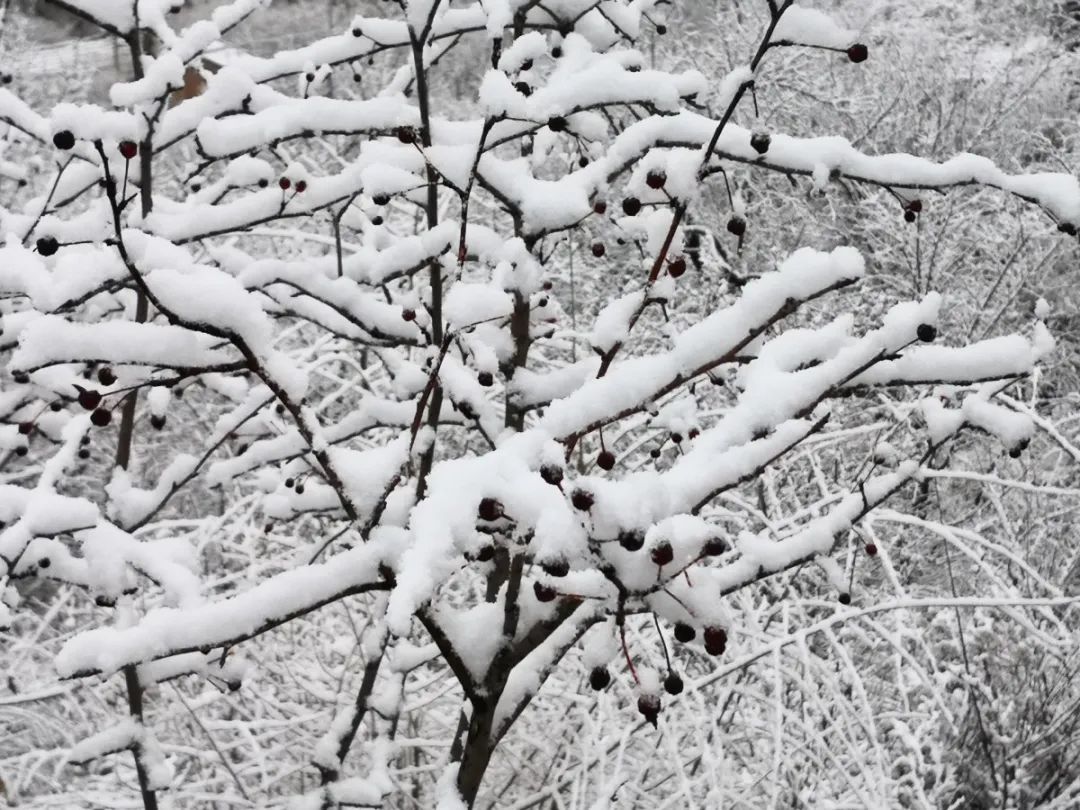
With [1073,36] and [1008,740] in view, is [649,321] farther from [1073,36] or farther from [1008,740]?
[1073,36]

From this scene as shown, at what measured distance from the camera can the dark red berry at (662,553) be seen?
863 mm

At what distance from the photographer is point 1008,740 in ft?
8.89

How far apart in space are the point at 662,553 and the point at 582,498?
0.10 meters

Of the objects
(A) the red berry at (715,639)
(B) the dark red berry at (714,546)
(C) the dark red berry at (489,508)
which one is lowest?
(A) the red berry at (715,639)

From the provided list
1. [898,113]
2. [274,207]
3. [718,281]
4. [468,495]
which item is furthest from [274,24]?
[468,495]

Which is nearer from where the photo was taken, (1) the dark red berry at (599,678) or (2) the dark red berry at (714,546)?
(2) the dark red berry at (714,546)

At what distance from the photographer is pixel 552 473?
882 millimetres

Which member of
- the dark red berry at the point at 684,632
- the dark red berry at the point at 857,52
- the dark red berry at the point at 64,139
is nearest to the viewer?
the dark red berry at the point at 684,632

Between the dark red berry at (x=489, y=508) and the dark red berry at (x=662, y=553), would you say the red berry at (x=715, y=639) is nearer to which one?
the dark red berry at (x=662, y=553)

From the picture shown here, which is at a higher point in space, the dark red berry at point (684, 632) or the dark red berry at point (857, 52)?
the dark red berry at point (857, 52)

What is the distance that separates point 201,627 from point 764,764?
2.00 metres

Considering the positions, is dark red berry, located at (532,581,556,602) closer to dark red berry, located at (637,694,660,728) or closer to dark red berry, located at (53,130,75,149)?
dark red berry, located at (637,694,660,728)

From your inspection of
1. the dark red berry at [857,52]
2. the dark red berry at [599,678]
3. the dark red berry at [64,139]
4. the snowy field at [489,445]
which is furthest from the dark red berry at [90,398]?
the dark red berry at [857,52]

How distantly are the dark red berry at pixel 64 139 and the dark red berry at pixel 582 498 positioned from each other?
0.92m
